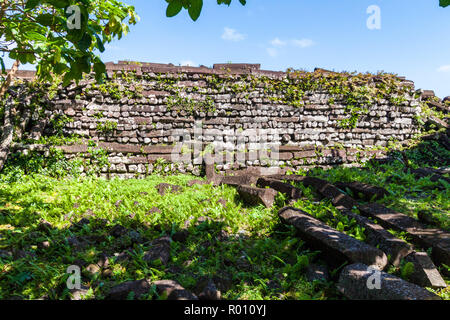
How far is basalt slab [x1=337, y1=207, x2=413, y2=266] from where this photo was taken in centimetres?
304

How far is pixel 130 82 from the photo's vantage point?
7719 mm

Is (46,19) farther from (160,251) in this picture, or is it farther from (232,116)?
(232,116)

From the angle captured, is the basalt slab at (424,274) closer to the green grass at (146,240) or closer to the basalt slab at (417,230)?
the basalt slab at (417,230)

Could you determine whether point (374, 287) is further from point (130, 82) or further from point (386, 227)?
point (130, 82)

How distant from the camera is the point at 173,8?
2.07 m

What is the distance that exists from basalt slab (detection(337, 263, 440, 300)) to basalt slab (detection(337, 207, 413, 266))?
24.5 inches

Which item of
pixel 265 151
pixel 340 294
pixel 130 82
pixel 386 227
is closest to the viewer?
pixel 340 294

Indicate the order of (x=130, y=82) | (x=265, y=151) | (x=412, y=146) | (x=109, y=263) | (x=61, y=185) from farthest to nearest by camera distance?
(x=412, y=146) < (x=265, y=151) < (x=130, y=82) < (x=61, y=185) < (x=109, y=263)

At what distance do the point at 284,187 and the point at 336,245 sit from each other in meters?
2.34

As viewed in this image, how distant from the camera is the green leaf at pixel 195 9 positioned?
199 cm

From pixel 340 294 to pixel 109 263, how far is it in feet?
9.03

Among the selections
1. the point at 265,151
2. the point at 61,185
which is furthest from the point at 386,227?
the point at 61,185

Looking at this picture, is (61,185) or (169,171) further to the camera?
(169,171)

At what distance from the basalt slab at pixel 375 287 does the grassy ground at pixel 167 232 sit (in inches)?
9.5
